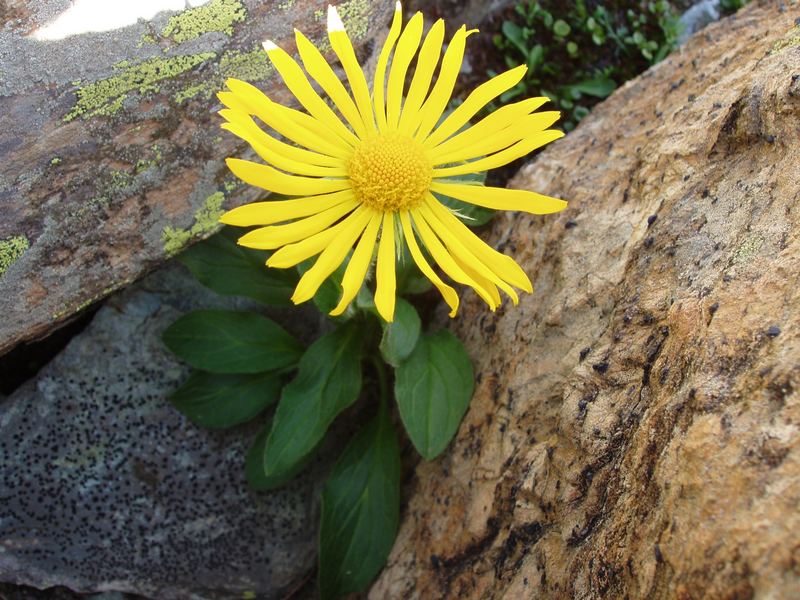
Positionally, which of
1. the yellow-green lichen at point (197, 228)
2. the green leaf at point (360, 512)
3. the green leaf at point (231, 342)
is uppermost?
the yellow-green lichen at point (197, 228)

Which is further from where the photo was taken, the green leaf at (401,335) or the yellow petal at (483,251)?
the green leaf at (401,335)

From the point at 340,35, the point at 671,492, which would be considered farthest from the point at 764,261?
the point at 340,35

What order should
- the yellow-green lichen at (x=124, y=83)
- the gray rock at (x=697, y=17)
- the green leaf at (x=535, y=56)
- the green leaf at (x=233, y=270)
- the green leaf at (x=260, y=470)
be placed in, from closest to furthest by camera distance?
the yellow-green lichen at (x=124, y=83) → the green leaf at (x=233, y=270) → the green leaf at (x=260, y=470) → the green leaf at (x=535, y=56) → the gray rock at (x=697, y=17)

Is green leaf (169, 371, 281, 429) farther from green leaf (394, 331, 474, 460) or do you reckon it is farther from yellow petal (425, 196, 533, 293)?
yellow petal (425, 196, 533, 293)

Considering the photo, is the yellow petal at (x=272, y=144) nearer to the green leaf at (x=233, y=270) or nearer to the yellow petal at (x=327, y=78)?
the yellow petal at (x=327, y=78)

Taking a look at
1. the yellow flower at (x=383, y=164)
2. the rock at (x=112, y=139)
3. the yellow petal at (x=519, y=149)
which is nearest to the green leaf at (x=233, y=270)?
the rock at (x=112, y=139)
